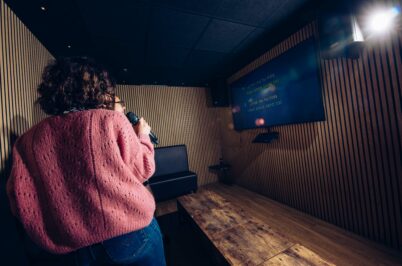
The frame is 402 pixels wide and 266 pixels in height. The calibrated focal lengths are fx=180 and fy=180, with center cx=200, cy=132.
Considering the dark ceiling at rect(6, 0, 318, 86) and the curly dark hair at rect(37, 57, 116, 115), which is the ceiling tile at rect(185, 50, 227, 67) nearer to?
the dark ceiling at rect(6, 0, 318, 86)

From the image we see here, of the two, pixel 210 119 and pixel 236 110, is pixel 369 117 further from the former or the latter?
pixel 210 119

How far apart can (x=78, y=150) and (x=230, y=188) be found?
414 centimetres

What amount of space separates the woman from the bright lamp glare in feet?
8.34

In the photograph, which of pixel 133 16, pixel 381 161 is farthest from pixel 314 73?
pixel 133 16

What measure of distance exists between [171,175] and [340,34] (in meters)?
3.78

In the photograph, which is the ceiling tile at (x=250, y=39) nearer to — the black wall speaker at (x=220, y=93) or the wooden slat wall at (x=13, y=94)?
the black wall speaker at (x=220, y=93)

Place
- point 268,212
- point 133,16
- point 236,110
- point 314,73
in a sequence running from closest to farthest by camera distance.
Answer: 1. point 133,16
2. point 314,73
3. point 268,212
4. point 236,110

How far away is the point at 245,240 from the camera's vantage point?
5.02 ft

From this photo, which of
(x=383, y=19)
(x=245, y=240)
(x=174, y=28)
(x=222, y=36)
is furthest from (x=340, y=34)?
(x=245, y=240)

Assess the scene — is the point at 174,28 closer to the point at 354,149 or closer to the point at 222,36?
the point at 222,36

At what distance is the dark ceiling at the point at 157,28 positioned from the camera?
192 centimetres

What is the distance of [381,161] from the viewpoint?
195 centimetres

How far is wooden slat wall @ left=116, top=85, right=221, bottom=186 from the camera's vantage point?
453 cm

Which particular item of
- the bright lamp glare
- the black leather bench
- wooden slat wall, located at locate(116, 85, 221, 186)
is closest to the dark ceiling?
the bright lamp glare
